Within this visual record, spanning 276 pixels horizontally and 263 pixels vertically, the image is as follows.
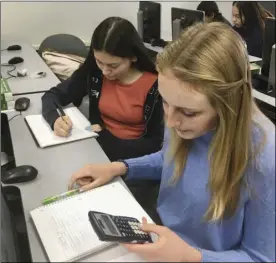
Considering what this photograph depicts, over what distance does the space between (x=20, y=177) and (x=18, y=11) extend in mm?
2779

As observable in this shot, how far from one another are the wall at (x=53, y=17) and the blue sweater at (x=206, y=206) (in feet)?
8.93

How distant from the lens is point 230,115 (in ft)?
2.36

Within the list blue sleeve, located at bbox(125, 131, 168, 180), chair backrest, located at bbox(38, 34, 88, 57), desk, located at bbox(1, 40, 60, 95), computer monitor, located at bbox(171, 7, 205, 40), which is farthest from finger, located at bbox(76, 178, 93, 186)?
chair backrest, located at bbox(38, 34, 88, 57)

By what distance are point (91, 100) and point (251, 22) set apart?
2.18m

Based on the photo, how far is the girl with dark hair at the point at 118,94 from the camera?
1393 mm

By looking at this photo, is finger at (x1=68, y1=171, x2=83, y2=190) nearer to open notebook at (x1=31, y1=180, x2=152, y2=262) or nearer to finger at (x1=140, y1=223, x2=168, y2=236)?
open notebook at (x1=31, y1=180, x2=152, y2=262)

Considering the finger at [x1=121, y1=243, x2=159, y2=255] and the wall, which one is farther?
the wall

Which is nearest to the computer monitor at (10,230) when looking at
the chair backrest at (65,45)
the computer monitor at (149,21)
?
the chair backrest at (65,45)

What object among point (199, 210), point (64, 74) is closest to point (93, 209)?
point (199, 210)

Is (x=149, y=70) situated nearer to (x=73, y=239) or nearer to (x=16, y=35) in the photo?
(x=73, y=239)

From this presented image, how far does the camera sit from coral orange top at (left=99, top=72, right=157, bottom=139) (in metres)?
1.51

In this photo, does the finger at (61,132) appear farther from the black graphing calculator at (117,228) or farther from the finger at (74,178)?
the black graphing calculator at (117,228)

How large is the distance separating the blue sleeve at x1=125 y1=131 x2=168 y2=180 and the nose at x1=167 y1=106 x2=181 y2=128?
0.33 m

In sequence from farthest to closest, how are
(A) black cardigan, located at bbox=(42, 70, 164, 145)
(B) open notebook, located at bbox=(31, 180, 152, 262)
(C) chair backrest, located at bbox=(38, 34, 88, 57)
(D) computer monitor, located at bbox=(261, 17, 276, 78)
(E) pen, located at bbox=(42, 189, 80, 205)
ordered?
(C) chair backrest, located at bbox=(38, 34, 88, 57) → (D) computer monitor, located at bbox=(261, 17, 276, 78) → (A) black cardigan, located at bbox=(42, 70, 164, 145) → (E) pen, located at bbox=(42, 189, 80, 205) → (B) open notebook, located at bbox=(31, 180, 152, 262)
